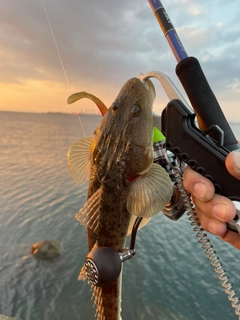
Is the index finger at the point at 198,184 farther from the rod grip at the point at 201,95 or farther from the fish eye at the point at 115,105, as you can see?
the fish eye at the point at 115,105

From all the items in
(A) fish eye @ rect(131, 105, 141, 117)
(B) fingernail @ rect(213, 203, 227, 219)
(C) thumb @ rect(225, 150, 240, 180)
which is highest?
(A) fish eye @ rect(131, 105, 141, 117)

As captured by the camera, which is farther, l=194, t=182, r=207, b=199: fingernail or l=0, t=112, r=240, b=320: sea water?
l=0, t=112, r=240, b=320: sea water

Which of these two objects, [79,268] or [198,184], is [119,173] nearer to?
[198,184]

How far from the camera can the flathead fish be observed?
5.74 feet

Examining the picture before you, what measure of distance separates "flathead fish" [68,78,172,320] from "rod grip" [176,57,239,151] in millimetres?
308

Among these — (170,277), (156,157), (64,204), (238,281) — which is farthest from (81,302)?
(156,157)

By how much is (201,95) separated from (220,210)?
67 cm

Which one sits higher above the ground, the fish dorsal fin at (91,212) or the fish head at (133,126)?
the fish head at (133,126)

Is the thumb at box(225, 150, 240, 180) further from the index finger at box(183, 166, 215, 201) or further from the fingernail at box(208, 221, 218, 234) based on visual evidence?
the fingernail at box(208, 221, 218, 234)

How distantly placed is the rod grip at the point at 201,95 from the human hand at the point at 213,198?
31 cm

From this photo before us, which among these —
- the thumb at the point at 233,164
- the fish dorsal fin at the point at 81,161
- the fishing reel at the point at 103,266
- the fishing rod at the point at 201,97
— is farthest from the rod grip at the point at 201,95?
the fishing reel at the point at 103,266

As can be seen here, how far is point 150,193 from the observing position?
67.4 inches

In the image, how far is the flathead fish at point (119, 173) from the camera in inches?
68.9

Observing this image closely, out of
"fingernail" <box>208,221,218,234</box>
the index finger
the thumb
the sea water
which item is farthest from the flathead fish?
the sea water
